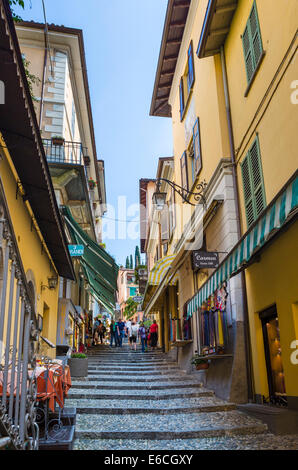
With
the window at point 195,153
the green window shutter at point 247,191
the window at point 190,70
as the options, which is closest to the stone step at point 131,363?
the window at point 195,153

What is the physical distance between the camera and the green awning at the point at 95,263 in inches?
559

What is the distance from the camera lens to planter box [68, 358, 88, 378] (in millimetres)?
11516

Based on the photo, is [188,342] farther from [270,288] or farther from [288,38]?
[288,38]

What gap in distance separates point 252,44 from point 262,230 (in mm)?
4698

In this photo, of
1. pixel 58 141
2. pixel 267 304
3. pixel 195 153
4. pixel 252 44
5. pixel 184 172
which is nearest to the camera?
pixel 267 304

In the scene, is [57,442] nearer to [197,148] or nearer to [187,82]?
[197,148]

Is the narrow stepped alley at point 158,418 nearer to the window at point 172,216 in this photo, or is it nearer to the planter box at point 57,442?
the planter box at point 57,442

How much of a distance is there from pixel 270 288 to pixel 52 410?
4039 millimetres

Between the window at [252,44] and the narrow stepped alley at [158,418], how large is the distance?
21.4ft

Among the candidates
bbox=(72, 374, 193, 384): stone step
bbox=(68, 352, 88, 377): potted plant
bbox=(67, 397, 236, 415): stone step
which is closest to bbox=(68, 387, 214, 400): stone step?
bbox=(67, 397, 236, 415): stone step

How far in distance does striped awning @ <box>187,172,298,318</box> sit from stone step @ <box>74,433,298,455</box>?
8.34 feet

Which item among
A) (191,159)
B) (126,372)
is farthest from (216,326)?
(191,159)

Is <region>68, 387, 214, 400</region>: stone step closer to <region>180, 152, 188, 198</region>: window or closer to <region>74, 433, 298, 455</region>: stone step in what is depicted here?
<region>74, 433, 298, 455</region>: stone step

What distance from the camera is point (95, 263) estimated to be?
15.4 m
